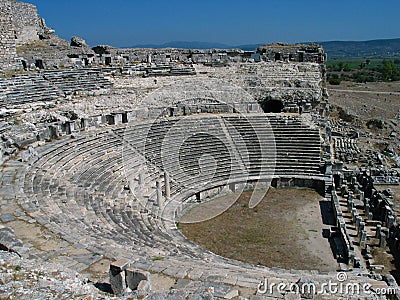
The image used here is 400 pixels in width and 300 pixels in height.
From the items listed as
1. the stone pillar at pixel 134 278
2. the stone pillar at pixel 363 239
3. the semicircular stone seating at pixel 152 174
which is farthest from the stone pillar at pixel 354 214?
the stone pillar at pixel 134 278

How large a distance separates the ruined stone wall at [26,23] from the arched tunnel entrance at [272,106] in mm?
15843

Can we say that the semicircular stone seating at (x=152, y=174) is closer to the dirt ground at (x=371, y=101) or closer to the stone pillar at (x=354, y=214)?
the stone pillar at (x=354, y=214)

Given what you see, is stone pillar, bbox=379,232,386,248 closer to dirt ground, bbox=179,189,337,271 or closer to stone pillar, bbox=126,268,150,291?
dirt ground, bbox=179,189,337,271

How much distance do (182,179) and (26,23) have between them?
17.5 meters

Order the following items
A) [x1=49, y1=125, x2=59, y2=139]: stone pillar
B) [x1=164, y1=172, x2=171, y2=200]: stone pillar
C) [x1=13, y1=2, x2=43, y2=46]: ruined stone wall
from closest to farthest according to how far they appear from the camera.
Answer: [x1=49, y1=125, x2=59, y2=139]: stone pillar < [x1=164, y1=172, x2=171, y2=200]: stone pillar < [x1=13, y1=2, x2=43, y2=46]: ruined stone wall

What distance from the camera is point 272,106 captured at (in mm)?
21062

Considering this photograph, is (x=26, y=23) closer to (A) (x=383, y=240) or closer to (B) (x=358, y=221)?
(B) (x=358, y=221)

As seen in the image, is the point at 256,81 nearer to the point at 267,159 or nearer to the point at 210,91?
the point at 210,91

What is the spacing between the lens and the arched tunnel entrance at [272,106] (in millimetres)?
20688

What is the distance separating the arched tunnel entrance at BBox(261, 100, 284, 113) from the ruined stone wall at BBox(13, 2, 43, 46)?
52.0ft

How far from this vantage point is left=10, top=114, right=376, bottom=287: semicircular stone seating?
26.4ft

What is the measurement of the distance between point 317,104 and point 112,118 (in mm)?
10616

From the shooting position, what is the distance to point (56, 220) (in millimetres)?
8633

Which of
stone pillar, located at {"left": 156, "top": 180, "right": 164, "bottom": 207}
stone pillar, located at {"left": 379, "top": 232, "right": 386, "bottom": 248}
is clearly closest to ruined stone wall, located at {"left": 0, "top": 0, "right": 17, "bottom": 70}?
stone pillar, located at {"left": 156, "top": 180, "right": 164, "bottom": 207}
